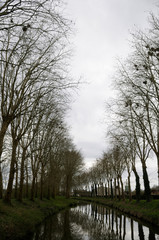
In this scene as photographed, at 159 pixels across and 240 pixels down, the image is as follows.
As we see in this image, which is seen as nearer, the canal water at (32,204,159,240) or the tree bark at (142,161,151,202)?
the canal water at (32,204,159,240)

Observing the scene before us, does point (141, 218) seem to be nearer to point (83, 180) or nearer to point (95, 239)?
point (95, 239)

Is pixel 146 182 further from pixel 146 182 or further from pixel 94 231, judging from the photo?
pixel 94 231

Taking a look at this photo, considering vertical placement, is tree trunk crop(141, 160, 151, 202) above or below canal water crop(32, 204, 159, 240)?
above

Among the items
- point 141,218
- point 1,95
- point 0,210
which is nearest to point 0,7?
point 1,95

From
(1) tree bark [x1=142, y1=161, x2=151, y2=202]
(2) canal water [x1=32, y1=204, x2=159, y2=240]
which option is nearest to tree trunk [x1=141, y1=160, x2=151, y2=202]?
(1) tree bark [x1=142, y1=161, x2=151, y2=202]

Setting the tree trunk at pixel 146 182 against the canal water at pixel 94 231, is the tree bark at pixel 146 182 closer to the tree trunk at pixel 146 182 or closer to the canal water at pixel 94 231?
the tree trunk at pixel 146 182

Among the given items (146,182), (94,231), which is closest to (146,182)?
(146,182)

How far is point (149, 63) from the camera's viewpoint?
14.1 meters

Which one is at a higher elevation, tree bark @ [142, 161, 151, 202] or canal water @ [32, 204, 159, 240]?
tree bark @ [142, 161, 151, 202]

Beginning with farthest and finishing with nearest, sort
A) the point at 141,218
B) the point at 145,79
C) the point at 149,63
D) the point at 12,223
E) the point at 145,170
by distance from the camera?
the point at 145,170
the point at 141,218
the point at 145,79
the point at 149,63
the point at 12,223

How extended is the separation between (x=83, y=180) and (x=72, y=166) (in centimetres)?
4632

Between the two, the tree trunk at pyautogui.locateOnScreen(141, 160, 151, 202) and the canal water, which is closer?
the canal water

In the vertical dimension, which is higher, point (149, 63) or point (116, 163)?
point (149, 63)

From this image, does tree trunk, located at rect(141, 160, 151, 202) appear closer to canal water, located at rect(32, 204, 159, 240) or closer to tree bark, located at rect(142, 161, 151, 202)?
tree bark, located at rect(142, 161, 151, 202)
